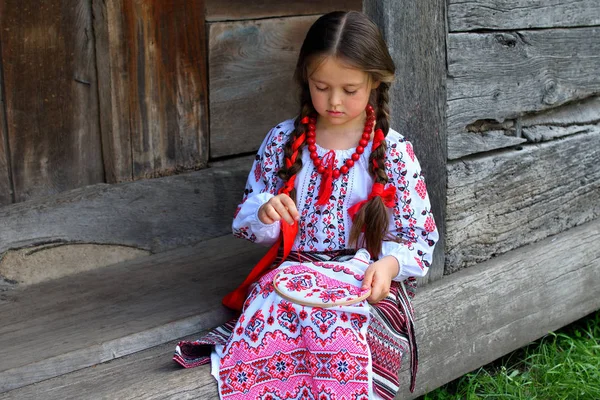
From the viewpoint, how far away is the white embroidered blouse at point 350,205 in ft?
8.62

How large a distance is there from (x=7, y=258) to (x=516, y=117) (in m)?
1.87

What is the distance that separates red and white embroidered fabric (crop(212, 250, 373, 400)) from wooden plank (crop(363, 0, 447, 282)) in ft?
1.96

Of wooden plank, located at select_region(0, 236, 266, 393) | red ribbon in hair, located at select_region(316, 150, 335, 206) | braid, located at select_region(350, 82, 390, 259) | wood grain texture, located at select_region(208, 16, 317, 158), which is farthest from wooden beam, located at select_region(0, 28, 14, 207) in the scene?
braid, located at select_region(350, 82, 390, 259)

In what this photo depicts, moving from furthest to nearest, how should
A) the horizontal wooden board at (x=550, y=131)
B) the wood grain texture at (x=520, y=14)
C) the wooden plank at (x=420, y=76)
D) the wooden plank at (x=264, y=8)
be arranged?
the wooden plank at (x=264, y=8) < the horizontal wooden board at (x=550, y=131) < the wood grain texture at (x=520, y=14) < the wooden plank at (x=420, y=76)

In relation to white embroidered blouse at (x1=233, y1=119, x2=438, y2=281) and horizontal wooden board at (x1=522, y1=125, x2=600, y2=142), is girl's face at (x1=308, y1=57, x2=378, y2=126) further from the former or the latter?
horizontal wooden board at (x1=522, y1=125, x2=600, y2=142)

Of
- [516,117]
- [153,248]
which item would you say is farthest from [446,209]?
[153,248]

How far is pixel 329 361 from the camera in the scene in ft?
7.80

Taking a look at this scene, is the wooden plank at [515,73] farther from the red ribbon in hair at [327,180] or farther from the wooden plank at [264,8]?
the wooden plank at [264,8]

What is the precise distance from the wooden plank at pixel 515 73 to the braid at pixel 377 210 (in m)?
0.38

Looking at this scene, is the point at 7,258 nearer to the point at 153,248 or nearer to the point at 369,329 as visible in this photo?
the point at 153,248

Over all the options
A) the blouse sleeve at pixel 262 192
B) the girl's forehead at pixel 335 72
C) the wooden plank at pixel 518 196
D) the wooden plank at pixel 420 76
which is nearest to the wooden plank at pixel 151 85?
the blouse sleeve at pixel 262 192

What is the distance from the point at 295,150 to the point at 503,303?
1.16 m

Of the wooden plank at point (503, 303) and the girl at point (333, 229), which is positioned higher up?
the girl at point (333, 229)

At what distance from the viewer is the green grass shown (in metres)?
3.28
